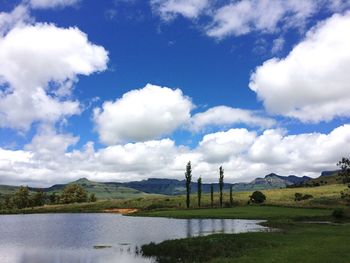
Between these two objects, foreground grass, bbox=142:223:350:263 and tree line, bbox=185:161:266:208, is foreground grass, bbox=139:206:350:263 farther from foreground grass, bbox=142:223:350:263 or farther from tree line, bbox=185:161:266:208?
tree line, bbox=185:161:266:208

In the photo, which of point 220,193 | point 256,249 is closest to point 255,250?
point 256,249

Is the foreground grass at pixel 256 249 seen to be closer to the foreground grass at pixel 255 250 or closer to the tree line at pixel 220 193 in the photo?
the foreground grass at pixel 255 250

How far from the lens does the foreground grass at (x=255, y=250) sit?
38.8 m

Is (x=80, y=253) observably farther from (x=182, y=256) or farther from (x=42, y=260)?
(x=182, y=256)

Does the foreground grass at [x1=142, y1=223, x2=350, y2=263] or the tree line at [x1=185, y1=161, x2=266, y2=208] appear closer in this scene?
the foreground grass at [x1=142, y1=223, x2=350, y2=263]

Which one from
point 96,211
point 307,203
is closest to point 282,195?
point 307,203

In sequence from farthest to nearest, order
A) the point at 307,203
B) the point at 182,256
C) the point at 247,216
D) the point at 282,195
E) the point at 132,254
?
the point at 282,195 → the point at 307,203 → the point at 247,216 → the point at 132,254 → the point at 182,256

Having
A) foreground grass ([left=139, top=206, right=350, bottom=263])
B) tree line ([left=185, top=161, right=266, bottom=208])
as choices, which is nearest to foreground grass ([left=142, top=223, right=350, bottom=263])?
foreground grass ([left=139, top=206, right=350, bottom=263])

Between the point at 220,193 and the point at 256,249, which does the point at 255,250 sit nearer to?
the point at 256,249

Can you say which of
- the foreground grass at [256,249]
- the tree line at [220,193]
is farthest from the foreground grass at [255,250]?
the tree line at [220,193]

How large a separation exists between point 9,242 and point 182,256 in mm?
35042

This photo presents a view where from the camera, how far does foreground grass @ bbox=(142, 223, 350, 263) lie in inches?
1528

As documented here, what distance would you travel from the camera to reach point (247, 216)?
10762 centimetres

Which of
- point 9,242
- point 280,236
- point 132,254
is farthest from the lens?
point 9,242
